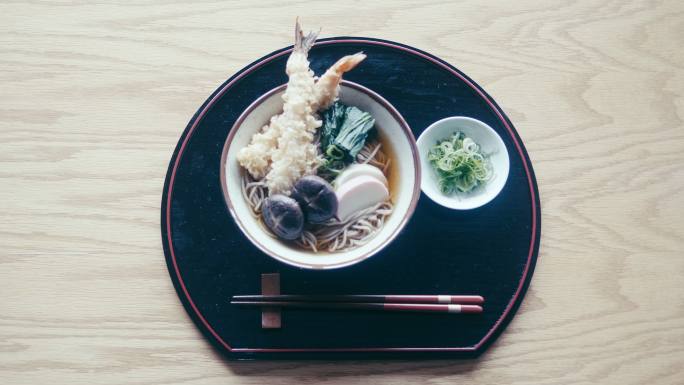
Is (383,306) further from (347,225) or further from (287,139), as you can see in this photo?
(287,139)

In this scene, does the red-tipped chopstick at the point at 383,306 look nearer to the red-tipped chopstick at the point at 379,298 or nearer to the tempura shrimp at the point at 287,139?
the red-tipped chopstick at the point at 379,298

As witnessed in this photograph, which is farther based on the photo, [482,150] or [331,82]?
[482,150]

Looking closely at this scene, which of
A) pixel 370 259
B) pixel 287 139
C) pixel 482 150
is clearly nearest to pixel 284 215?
pixel 287 139

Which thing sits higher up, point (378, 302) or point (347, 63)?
point (347, 63)

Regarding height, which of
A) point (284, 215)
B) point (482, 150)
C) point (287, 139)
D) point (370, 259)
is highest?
point (287, 139)

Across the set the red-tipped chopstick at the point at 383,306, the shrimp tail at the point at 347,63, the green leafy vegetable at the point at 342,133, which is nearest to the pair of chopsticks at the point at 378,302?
the red-tipped chopstick at the point at 383,306

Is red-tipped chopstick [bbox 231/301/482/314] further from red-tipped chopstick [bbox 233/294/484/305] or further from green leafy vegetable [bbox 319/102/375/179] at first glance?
green leafy vegetable [bbox 319/102/375/179]
